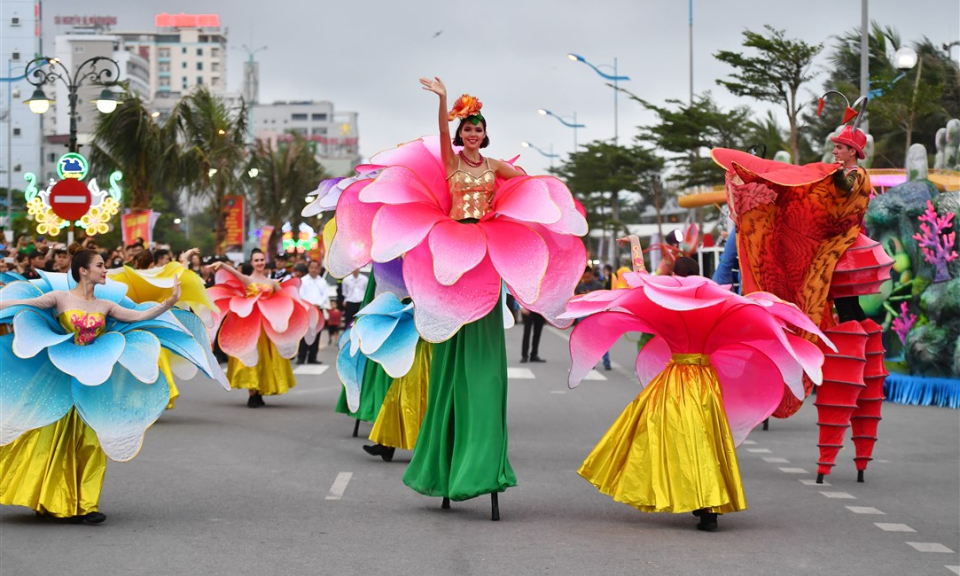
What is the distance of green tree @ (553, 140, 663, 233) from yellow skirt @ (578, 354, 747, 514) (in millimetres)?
61551

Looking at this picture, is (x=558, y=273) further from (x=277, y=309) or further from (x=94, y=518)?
(x=277, y=309)

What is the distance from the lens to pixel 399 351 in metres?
11.2

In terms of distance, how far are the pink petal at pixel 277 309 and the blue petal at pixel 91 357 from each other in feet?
24.0

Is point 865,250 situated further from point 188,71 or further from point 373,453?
point 188,71

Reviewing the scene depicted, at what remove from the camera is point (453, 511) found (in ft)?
28.9

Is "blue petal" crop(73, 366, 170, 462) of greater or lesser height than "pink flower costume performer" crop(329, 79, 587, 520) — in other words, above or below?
below

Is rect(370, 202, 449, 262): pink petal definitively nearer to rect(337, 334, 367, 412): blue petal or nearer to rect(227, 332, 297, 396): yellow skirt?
rect(337, 334, 367, 412): blue petal

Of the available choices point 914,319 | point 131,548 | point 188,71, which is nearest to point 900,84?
point 914,319

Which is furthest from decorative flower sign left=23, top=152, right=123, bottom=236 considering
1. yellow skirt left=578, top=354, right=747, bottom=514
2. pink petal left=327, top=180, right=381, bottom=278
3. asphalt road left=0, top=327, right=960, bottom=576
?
yellow skirt left=578, top=354, right=747, bottom=514

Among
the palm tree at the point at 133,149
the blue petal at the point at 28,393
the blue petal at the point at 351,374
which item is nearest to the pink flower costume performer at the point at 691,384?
the blue petal at the point at 28,393

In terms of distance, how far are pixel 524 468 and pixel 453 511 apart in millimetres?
2378

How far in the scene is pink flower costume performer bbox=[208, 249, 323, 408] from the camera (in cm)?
1584

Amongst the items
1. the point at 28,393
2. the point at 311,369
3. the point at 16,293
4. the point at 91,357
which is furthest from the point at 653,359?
the point at 311,369

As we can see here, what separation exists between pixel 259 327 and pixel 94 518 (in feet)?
25.5
